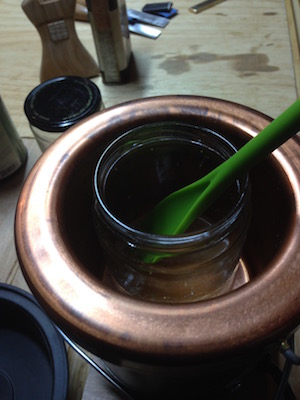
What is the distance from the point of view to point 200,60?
0.63 m

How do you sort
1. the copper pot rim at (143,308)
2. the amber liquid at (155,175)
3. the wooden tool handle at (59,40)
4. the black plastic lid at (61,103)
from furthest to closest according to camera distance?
the wooden tool handle at (59,40), the black plastic lid at (61,103), the amber liquid at (155,175), the copper pot rim at (143,308)

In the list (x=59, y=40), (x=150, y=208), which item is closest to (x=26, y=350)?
(x=150, y=208)

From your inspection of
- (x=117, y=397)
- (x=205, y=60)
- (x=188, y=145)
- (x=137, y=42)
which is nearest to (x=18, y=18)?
(x=137, y=42)

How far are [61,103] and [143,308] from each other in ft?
1.03

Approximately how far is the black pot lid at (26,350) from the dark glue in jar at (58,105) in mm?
177

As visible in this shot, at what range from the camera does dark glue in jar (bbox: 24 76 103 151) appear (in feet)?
1.49

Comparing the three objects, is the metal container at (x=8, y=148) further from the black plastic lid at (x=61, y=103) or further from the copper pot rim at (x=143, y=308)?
the copper pot rim at (x=143, y=308)

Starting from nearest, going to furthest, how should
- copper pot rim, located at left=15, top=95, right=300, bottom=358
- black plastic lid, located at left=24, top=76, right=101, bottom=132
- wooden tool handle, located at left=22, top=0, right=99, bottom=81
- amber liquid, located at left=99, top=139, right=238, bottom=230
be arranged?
copper pot rim, located at left=15, top=95, right=300, bottom=358 → amber liquid, located at left=99, top=139, right=238, bottom=230 → black plastic lid, located at left=24, top=76, right=101, bottom=132 → wooden tool handle, located at left=22, top=0, right=99, bottom=81

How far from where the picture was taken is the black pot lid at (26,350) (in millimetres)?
359

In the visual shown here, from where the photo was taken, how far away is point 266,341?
0.73ft

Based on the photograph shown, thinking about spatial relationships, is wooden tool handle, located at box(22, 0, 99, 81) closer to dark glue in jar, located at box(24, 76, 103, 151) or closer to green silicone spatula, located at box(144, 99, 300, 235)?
dark glue in jar, located at box(24, 76, 103, 151)

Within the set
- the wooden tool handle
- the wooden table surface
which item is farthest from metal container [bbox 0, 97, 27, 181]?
the wooden tool handle

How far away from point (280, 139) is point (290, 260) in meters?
0.07

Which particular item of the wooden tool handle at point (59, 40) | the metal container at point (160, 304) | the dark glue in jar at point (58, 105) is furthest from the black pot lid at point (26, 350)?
the wooden tool handle at point (59, 40)
